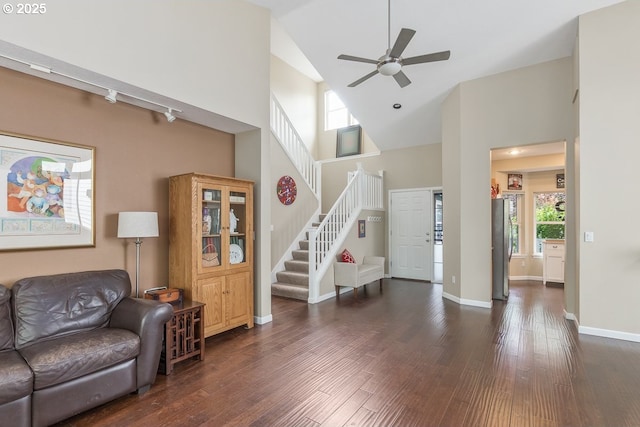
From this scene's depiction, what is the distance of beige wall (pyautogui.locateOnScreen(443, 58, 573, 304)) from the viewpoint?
470cm

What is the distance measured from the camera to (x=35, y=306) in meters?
2.52

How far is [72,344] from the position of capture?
231 cm

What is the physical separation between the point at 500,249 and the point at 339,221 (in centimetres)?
300

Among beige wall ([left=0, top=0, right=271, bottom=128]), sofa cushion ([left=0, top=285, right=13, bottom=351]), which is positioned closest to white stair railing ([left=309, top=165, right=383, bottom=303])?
beige wall ([left=0, top=0, right=271, bottom=128])

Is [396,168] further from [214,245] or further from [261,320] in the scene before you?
[214,245]

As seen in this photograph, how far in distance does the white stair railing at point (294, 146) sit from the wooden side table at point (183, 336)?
A: 3.98m

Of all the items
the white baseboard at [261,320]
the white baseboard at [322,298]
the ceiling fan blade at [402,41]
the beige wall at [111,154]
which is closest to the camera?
the beige wall at [111,154]

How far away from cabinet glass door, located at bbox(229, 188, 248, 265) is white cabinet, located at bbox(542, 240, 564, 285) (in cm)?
660

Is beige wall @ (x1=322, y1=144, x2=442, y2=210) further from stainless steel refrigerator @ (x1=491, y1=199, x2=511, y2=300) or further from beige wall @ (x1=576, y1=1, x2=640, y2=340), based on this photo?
beige wall @ (x1=576, y1=1, x2=640, y2=340)

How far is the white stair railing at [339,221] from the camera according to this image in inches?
217

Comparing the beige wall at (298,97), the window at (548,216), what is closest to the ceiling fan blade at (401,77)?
the beige wall at (298,97)

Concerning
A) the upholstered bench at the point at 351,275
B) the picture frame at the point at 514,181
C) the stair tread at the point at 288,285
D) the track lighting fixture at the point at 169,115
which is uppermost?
the track lighting fixture at the point at 169,115


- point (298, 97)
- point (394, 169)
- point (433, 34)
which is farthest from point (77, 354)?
point (298, 97)

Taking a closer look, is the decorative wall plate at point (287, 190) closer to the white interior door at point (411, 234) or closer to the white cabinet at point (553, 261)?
the white interior door at point (411, 234)
